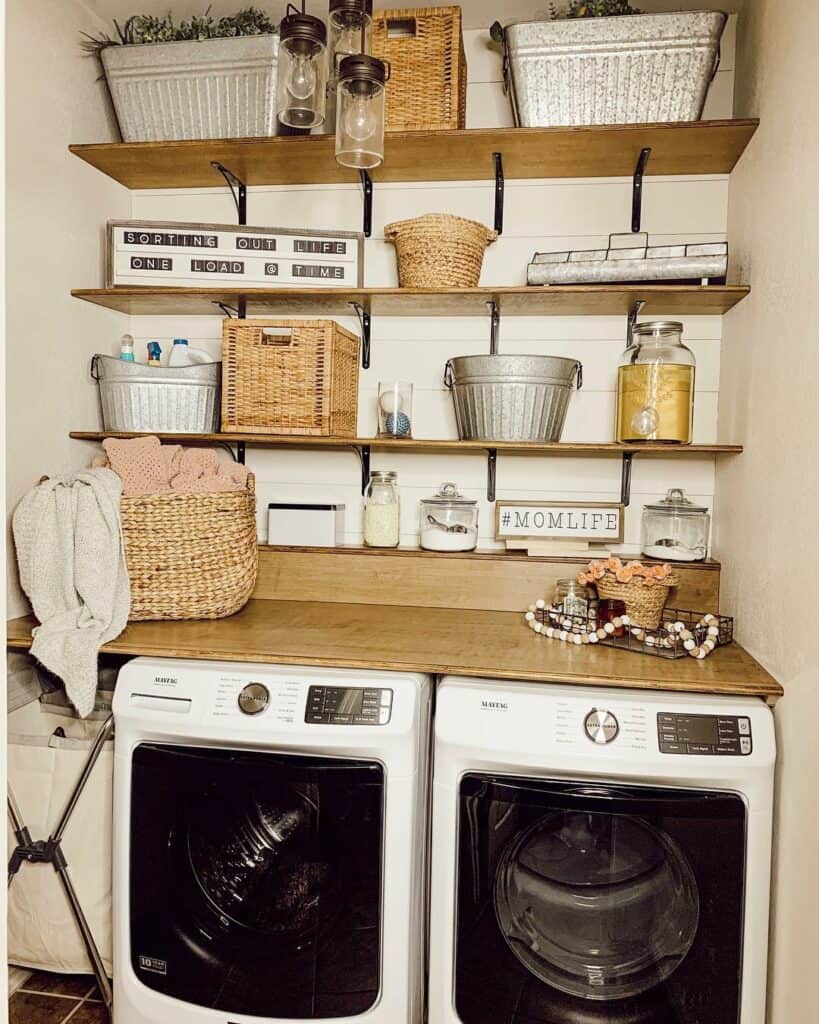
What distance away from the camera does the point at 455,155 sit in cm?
232

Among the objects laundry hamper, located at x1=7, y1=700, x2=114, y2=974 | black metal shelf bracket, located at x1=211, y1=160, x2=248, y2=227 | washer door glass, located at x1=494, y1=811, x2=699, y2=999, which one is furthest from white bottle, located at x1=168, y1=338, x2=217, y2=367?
washer door glass, located at x1=494, y1=811, x2=699, y2=999

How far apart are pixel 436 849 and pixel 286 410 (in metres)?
1.20

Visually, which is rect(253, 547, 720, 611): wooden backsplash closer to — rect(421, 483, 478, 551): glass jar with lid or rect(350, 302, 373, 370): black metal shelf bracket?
rect(421, 483, 478, 551): glass jar with lid

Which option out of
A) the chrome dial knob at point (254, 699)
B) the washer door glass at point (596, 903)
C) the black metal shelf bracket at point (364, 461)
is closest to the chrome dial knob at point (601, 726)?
the washer door glass at point (596, 903)

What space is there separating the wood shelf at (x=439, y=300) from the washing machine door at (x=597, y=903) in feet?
4.03

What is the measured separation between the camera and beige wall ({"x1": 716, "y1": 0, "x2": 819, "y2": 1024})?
1547 millimetres

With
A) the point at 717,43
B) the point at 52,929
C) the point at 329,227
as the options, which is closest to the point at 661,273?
the point at 717,43

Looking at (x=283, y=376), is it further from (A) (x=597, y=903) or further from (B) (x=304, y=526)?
(A) (x=597, y=903)

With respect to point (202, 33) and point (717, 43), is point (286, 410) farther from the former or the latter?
point (717, 43)

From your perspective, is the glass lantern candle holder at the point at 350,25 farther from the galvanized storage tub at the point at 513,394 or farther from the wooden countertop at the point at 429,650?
the wooden countertop at the point at 429,650

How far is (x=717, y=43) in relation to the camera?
2.09 m

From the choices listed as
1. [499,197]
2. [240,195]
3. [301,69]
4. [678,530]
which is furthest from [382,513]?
[301,69]

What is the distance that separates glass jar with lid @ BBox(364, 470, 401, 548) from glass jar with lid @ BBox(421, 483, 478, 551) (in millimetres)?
84

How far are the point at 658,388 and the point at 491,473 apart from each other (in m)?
0.57
